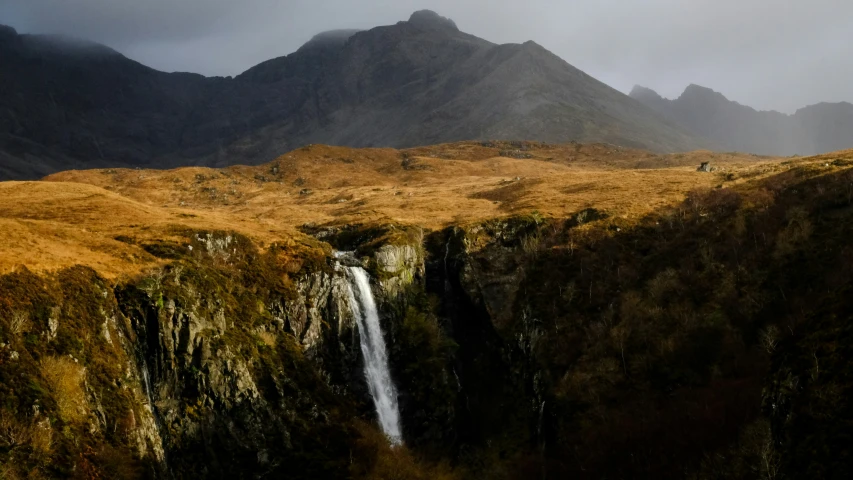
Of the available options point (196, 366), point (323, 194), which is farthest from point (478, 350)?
point (323, 194)

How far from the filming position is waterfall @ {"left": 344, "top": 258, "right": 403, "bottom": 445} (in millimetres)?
40562

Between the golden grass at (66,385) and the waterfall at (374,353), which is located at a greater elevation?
the golden grass at (66,385)

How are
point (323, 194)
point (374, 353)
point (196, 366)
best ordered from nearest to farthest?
point (196, 366) → point (374, 353) → point (323, 194)

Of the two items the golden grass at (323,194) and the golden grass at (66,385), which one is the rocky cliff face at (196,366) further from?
the golden grass at (323,194)

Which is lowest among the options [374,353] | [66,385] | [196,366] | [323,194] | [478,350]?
[478,350]

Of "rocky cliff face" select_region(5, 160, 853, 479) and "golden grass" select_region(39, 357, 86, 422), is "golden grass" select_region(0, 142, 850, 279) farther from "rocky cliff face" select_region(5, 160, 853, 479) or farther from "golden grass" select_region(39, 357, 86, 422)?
"golden grass" select_region(39, 357, 86, 422)

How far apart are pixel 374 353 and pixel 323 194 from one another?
192 ft

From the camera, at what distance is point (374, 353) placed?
4247 cm

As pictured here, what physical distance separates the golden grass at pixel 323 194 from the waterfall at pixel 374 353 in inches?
342

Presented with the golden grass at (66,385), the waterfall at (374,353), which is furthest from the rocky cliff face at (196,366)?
the waterfall at (374,353)

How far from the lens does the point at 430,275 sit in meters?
53.4

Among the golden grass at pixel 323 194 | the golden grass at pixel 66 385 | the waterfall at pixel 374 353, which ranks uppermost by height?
the golden grass at pixel 323 194

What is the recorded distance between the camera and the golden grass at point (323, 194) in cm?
3475

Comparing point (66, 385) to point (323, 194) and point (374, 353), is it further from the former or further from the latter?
point (323, 194)
